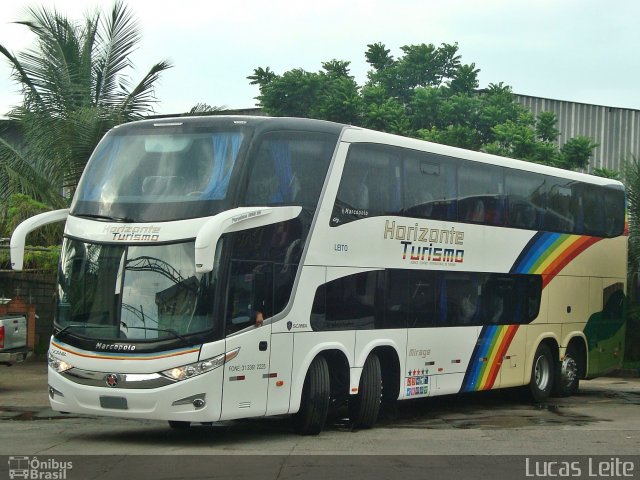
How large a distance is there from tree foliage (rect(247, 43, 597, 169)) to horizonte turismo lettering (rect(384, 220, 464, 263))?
13.0 meters

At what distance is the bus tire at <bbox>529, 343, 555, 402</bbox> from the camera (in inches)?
756

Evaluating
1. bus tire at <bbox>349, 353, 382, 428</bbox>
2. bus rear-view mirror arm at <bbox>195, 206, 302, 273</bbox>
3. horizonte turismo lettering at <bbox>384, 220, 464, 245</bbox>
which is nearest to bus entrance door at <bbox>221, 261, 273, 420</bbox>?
bus rear-view mirror arm at <bbox>195, 206, 302, 273</bbox>

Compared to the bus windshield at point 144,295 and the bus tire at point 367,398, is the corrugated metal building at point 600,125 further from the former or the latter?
the bus windshield at point 144,295

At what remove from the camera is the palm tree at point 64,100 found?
24938 millimetres

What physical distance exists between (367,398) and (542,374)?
591 centimetres

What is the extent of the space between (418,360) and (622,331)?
25.3ft

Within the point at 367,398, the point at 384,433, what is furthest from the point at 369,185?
the point at 384,433

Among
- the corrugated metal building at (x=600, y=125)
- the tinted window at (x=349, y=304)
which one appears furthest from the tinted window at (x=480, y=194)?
the corrugated metal building at (x=600, y=125)

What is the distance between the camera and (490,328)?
1770cm

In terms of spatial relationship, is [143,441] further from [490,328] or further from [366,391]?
[490,328]

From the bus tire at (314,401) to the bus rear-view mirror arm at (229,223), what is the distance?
6.50 ft

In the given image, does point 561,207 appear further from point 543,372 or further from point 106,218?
point 106,218

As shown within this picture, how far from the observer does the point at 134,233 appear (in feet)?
41.3
